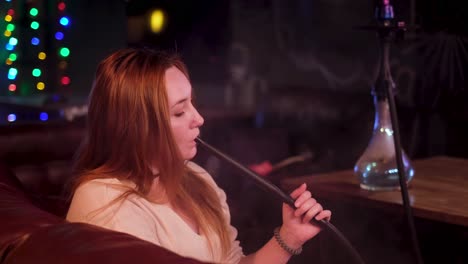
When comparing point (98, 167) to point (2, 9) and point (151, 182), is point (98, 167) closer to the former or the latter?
point (151, 182)

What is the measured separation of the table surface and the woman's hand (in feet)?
1.15

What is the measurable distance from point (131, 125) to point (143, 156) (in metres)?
0.07

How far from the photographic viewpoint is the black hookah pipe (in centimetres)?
167

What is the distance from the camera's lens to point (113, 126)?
4.56 feet

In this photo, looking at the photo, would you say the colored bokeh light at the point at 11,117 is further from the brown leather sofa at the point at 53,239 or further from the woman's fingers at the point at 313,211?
the woman's fingers at the point at 313,211

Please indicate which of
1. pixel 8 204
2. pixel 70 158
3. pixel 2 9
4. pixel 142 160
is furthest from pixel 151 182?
pixel 2 9

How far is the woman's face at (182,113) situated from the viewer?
142cm

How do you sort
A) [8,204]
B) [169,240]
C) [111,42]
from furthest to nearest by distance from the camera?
[111,42]
[169,240]
[8,204]

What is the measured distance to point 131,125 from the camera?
1.38 meters

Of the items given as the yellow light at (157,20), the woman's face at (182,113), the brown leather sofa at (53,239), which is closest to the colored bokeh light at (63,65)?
the yellow light at (157,20)

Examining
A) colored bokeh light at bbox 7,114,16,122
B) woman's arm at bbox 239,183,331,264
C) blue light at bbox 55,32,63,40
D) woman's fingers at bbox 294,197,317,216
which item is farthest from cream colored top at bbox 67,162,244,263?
blue light at bbox 55,32,63,40

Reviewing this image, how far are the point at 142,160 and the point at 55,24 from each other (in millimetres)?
1735

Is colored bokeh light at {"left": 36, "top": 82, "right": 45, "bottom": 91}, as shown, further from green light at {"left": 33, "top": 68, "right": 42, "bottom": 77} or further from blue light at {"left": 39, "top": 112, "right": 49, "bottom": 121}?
blue light at {"left": 39, "top": 112, "right": 49, "bottom": 121}

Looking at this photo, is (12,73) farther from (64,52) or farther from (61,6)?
(61,6)
